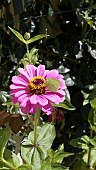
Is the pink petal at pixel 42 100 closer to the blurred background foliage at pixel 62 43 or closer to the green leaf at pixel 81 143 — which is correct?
the green leaf at pixel 81 143

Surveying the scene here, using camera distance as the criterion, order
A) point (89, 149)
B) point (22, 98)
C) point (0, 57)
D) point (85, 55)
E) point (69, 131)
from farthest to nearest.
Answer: point (69, 131)
point (85, 55)
point (0, 57)
point (89, 149)
point (22, 98)

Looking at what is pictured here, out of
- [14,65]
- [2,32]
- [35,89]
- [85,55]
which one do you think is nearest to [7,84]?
[14,65]

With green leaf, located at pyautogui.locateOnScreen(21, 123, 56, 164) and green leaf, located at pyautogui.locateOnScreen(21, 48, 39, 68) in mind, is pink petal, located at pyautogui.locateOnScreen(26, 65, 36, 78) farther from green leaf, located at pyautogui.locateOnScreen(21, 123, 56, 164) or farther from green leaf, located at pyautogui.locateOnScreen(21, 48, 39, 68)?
green leaf, located at pyautogui.locateOnScreen(21, 123, 56, 164)

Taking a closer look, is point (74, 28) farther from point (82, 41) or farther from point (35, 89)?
point (35, 89)

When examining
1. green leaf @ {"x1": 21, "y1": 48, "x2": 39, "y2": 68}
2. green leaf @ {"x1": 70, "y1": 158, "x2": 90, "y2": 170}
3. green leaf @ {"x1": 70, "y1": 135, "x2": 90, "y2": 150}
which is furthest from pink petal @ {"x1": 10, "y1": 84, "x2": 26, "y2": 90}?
green leaf @ {"x1": 70, "y1": 158, "x2": 90, "y2": 170}

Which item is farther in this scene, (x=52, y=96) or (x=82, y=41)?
(x=82, y=41)

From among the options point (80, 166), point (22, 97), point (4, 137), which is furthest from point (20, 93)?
point (80, 166)

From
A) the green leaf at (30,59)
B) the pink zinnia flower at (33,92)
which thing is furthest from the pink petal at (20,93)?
the green leaf at (30,59)
